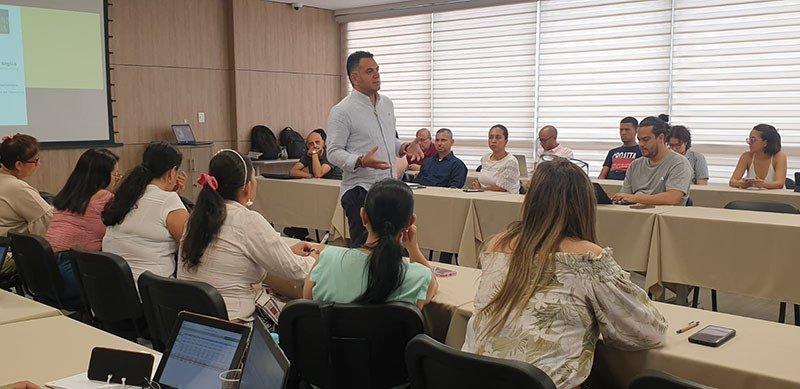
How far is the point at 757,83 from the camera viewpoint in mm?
6824

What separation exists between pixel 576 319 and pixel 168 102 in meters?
7.31

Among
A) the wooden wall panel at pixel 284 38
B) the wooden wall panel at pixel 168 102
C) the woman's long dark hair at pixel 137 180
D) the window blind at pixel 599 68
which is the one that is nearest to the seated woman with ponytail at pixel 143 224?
the woman's long dark hair at pixel 137 180

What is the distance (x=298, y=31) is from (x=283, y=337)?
7876 mm

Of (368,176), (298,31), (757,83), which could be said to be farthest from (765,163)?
(298,31)

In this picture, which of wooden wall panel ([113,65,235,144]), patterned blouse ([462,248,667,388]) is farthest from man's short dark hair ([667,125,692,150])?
wooden wall panel ([113,65,235,144])

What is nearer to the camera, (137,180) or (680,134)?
(137,180)

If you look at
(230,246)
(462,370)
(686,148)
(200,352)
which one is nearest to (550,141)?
(686,148)

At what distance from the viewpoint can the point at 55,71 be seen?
23.1 feet

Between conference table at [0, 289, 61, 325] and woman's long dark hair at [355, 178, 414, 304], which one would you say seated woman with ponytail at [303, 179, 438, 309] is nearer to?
woman's long dark hair at [355, 178, 414, 304]

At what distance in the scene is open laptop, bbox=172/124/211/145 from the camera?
26.4ft

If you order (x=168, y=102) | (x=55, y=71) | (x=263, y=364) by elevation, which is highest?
(x=55, y=71)

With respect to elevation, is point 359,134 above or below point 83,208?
above

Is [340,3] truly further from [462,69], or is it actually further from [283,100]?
[462,69]

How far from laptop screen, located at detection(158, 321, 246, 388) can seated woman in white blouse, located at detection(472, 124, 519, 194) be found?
4.16 m
